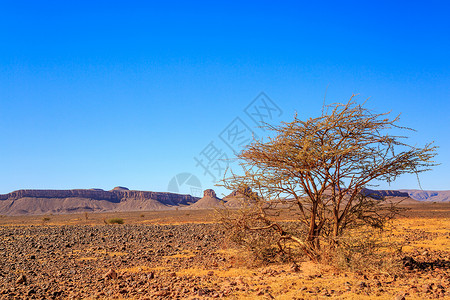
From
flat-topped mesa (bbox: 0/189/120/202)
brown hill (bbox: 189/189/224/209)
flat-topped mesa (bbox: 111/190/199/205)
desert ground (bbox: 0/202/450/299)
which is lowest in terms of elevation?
desert ground (bbox: 0/202/450/299)

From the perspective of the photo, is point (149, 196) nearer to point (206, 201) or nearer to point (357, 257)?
point (206, 201)

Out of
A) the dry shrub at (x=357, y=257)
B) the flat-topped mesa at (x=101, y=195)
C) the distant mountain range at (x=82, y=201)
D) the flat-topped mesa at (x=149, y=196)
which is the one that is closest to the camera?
the dry shrub at (x=357, y=257)

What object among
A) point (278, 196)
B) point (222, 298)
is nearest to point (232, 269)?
point (278, 196)

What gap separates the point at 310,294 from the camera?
6.12 meters

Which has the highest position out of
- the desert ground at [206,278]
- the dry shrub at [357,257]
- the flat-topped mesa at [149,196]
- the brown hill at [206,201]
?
the flat-topped mesa at [149,196]

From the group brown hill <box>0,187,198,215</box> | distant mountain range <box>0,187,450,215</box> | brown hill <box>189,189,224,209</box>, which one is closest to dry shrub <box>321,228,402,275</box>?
distant mountain range <box>0,187,450,215</box>

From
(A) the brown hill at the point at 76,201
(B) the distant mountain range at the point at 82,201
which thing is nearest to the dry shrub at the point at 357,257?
(B) the distant mountain range at the point at 82,201

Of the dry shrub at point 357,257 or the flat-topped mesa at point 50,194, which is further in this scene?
the flat-topped mesa at point 50,194

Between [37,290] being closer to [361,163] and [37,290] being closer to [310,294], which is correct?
[310,294]

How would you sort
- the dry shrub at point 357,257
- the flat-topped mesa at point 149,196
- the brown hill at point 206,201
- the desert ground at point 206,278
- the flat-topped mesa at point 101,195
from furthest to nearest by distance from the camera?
1. the flat-topped mesa at point 149,196
2. the flat-topped mesa at point 101,195
3. the brown hill at point 206,201
4. the dry shrub at point 357,257
5. the desert ground at point 206,278

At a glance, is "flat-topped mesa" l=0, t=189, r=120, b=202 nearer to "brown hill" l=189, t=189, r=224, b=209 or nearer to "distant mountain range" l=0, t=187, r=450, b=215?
"distant mountain range" l=0, t=187, r=450, b=215

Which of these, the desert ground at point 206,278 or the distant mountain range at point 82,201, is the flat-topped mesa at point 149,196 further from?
the desert ground at point 206,278

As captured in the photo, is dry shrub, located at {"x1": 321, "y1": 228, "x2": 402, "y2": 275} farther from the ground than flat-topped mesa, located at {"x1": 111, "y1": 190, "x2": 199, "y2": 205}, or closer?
closer

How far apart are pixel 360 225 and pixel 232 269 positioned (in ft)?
11.1
